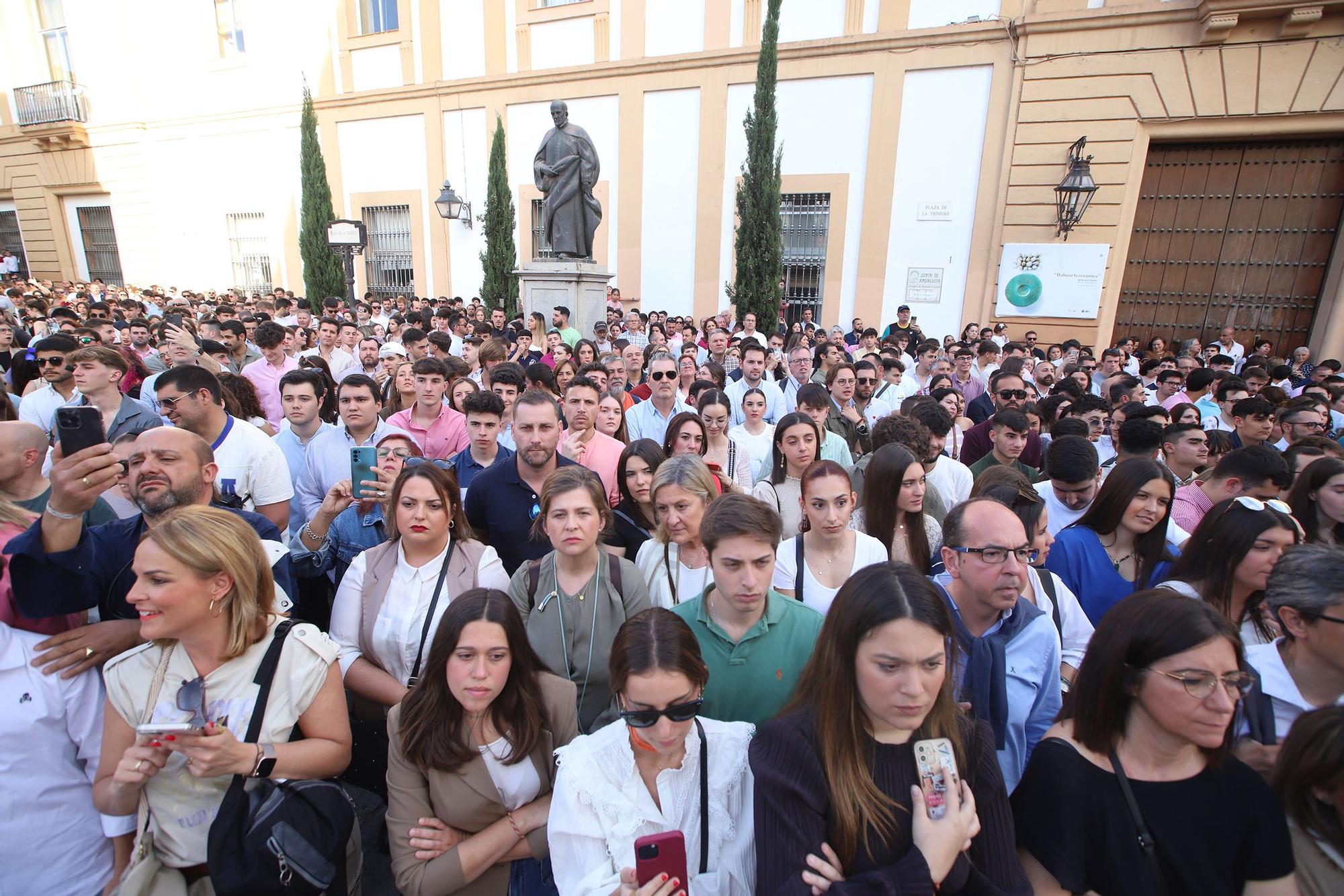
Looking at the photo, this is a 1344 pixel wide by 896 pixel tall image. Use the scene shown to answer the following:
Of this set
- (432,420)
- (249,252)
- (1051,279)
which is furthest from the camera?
(249,252)

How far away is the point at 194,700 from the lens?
1.84 m

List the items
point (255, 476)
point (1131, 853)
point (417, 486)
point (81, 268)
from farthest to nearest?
point (81, 268) < point (255, 476) < point (417, 486) < point (1131, 853)

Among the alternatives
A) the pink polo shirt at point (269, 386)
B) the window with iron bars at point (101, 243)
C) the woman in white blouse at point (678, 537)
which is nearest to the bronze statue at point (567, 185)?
the pink polo shirt at point (269, 386)

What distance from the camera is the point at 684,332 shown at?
10.9 metres

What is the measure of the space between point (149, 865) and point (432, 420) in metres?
3.40

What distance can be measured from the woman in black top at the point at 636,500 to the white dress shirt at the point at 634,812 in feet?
5.51

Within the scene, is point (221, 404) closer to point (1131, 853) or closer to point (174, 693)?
point (174, 693)

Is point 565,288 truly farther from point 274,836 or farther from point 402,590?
point 274,836

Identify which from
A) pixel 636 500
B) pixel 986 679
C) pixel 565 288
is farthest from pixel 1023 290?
pixel 986 679

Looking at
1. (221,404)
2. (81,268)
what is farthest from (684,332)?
(81,268)

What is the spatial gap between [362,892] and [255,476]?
2157mm

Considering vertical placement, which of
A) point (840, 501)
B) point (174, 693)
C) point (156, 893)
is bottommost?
point (156, 893)

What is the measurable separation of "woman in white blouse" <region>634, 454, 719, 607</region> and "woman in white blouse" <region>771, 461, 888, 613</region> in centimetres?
37

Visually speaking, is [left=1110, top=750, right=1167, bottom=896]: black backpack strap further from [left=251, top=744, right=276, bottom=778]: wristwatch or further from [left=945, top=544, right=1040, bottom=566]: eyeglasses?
[left=251, top=744, right=276, bottom=778]: wristwatch
